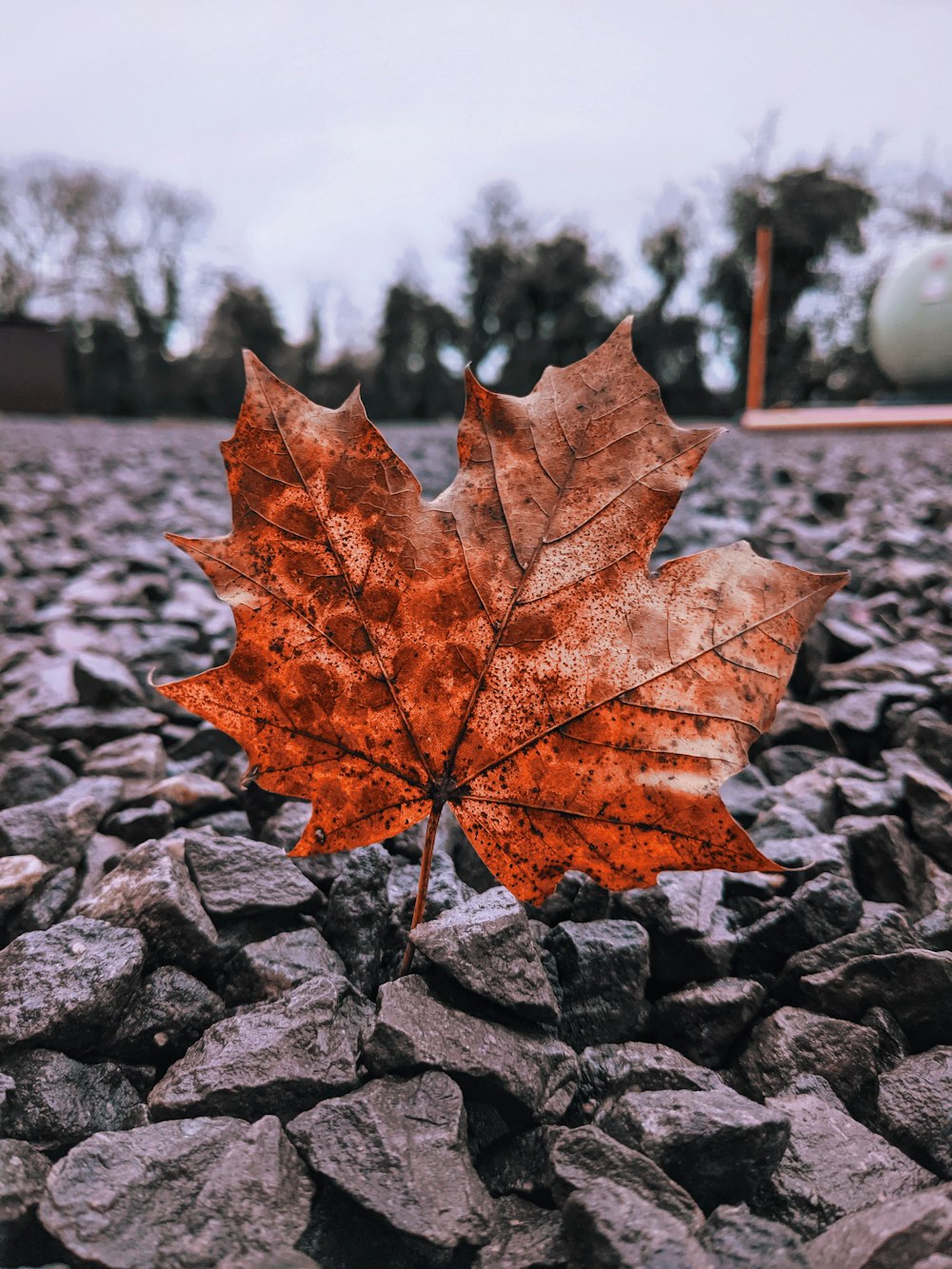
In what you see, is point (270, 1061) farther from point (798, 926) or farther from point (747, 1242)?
point (798, 926)

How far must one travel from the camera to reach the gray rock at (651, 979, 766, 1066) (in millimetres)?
867

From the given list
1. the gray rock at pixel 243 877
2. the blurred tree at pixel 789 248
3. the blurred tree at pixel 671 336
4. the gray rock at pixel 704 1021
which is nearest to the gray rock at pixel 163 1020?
the gray rock at pixel 243 877

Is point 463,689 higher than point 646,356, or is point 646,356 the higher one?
point 646,356

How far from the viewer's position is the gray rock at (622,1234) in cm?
56

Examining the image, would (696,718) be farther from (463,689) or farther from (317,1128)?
(317,1128)

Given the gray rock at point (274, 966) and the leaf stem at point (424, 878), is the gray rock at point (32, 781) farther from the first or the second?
the leaf stem at point (424, 878)

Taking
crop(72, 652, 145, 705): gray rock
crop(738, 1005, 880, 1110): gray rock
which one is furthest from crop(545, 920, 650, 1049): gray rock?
crop(72, 652, 145, 705): gray rock

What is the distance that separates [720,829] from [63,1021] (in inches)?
24.3

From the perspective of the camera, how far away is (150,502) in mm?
4023

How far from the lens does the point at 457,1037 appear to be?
0.75 meters

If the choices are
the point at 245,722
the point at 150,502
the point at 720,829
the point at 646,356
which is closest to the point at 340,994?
the point at 245,722

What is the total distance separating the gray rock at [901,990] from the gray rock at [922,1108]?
4cm

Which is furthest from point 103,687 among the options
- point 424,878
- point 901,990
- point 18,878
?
point 901,990

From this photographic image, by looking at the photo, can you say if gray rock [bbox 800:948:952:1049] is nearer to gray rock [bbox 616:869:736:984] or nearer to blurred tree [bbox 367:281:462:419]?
gray rock [bbox 616:869:736:984]
